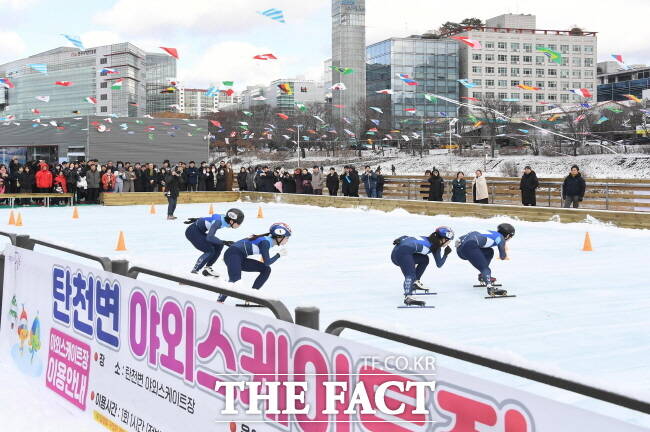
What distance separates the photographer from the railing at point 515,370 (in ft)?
5.99

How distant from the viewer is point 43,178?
2661 cm

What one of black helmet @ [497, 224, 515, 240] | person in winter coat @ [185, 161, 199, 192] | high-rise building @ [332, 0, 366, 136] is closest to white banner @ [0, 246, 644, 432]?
black helmet @ [497, 224, 515, 240]

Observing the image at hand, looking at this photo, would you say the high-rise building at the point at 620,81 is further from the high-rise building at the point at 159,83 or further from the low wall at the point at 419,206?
the low wall at the point at 419,206

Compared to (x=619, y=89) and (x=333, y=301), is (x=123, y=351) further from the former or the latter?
(x=619, y=89)

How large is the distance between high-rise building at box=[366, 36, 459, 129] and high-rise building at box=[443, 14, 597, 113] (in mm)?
6051

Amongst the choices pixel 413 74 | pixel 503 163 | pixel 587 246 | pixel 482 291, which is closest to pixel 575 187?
pixel 587 246

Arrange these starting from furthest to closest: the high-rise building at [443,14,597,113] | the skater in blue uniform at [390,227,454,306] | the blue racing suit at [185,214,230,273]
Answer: the high-rise building at [443,14,597,113] < the blue racing suit at [185,214,230,273] < the skater in blue uniform at [390,227,454,306]

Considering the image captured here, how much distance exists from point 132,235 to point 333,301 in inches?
358

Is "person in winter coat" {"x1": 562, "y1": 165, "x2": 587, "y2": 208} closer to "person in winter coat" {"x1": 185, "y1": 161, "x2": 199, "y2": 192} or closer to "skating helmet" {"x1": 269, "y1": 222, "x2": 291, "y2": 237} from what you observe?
"skating helmet" {"x1": 269, "y1": 222, "x2": 291, "y2": 237}

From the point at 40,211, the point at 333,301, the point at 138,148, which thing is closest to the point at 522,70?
the point at 138,148

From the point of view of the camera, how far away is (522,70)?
10956 centimetres

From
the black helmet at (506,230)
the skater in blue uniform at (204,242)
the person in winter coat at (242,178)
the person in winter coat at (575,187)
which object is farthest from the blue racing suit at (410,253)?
the person in winter coat at (242,178)

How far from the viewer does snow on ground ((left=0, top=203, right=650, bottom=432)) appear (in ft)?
17.9

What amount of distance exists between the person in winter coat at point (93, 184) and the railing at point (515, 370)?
2637 centimetres
